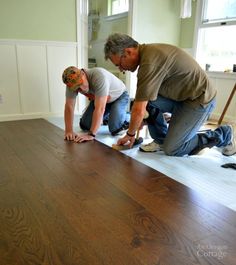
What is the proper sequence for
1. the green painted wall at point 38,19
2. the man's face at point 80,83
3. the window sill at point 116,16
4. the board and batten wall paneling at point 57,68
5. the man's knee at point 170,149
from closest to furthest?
1. the man's face at point 80,83
2. the man's knee at point 170,149
3. the green painted wall at point 38,19
4. the board and batten wall paneling at point 57,68
5. the window sill at point 116,16

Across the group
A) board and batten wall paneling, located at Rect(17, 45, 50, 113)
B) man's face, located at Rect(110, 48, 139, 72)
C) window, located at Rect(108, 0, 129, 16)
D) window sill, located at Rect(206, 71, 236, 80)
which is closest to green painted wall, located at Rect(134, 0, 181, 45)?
window, located at Rect(108, 0, 129, 16)

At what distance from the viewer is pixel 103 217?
1.00 metres

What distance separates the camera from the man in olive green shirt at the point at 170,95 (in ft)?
5.28

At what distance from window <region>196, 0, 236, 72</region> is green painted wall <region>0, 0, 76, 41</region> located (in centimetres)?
199

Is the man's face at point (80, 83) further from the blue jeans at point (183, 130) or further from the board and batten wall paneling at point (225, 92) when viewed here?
the board and batten wall paneling at point (225, 92)

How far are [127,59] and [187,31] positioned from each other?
3.09 meters

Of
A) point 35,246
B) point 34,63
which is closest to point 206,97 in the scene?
point 35,246

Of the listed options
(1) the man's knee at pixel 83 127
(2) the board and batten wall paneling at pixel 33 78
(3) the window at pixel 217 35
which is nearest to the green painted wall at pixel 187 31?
(3) the window at pixel 217 35

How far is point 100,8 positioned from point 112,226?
17.2ft

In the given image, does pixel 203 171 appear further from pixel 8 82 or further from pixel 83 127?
pixel 8 82

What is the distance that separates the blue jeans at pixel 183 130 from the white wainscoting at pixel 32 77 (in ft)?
6.21

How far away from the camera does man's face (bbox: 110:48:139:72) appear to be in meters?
1.63

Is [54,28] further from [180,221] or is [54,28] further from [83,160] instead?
[180,221]

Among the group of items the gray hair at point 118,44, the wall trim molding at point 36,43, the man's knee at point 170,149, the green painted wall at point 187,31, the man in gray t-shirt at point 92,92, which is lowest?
the man's knee at point 170,149
